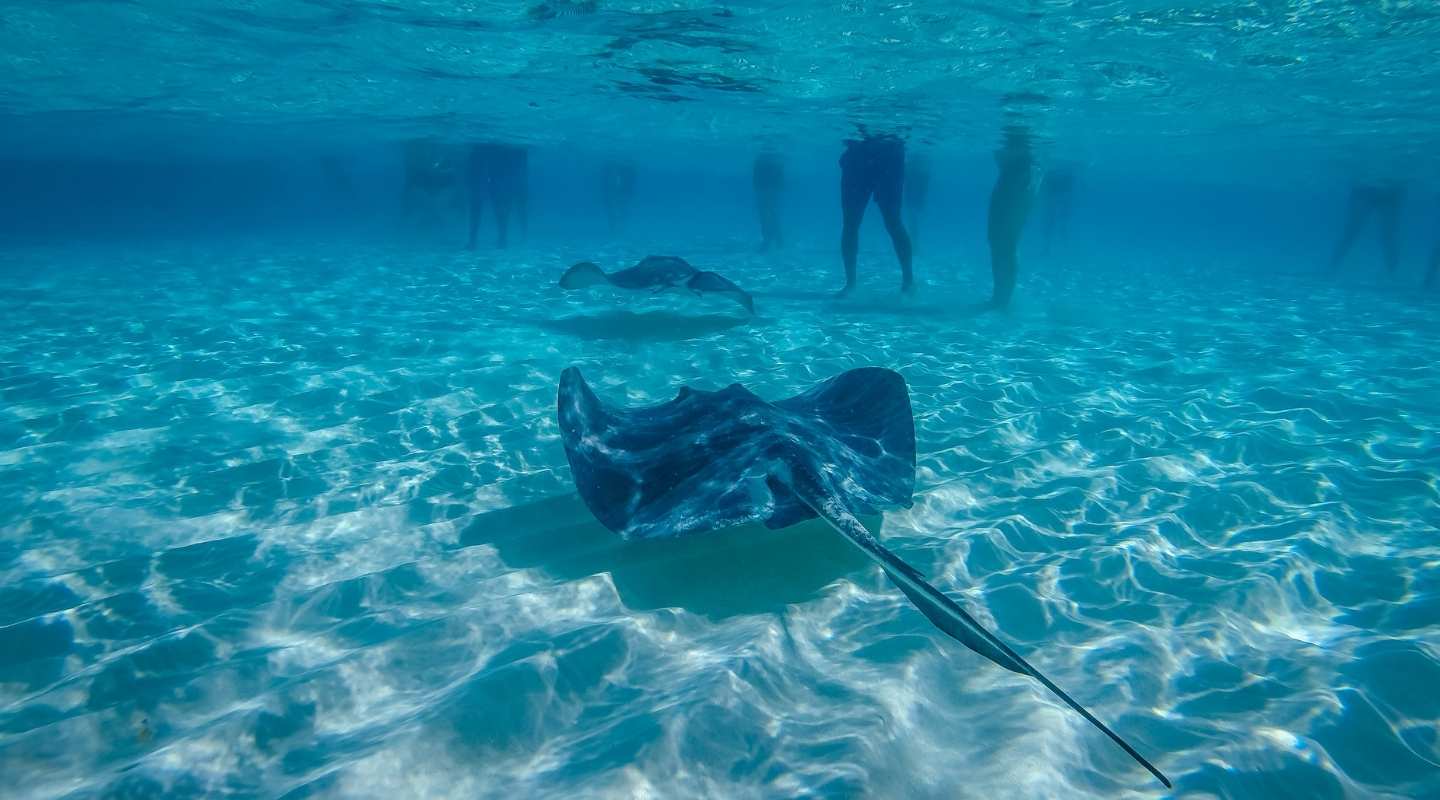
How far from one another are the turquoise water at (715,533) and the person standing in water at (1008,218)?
1099 millimetres

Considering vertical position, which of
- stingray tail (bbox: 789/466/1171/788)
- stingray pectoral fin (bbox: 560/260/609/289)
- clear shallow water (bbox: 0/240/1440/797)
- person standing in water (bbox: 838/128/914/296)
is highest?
person standing in water (bbox: 838/128/914/296)

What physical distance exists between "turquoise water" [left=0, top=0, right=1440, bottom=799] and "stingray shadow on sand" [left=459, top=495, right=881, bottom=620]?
0.14 feet

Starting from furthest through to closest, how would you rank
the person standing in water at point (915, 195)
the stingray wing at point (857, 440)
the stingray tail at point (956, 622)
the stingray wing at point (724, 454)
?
the person standing in water at point (915, 195) < the stingray wing at point (857, 440) < the stingray wing at point (724, 454) < the stingray tail at point (956, 622)

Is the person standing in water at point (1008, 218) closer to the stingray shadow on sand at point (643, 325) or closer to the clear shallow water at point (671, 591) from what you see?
the clear shallow water at point (671, 591)

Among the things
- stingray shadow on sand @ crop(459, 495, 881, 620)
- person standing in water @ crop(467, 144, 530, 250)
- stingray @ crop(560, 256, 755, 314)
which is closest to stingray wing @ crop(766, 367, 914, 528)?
stingray shadow on sand @ crop(459, 495, 881, 620)

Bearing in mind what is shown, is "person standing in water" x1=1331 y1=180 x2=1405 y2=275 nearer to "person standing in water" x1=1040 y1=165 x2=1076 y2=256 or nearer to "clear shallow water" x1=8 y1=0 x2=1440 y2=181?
"clear shallow water" x1=8 y1=0 x2=1440 y2=181

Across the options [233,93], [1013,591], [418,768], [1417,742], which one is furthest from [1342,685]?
[233,93]

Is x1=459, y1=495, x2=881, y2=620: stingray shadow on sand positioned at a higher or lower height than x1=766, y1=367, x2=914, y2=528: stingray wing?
lower

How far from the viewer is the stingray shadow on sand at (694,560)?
4.93 m

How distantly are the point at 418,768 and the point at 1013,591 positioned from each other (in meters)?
4.21

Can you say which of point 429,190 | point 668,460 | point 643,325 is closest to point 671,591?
point 668,460

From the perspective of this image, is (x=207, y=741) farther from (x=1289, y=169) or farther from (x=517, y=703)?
(x=1289, y=169)

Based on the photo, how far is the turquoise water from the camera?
3535 millimetres

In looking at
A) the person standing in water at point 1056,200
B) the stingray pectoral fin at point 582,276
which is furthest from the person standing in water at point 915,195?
the stingray pectoral fin at point 582,276
